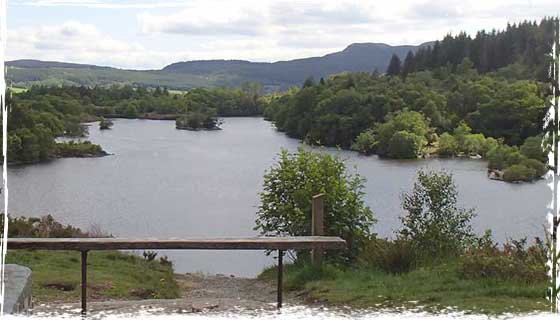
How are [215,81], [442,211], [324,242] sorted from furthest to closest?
[215,81] < [442,211] < [324,242]

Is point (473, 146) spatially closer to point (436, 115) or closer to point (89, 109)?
point (436, 115)

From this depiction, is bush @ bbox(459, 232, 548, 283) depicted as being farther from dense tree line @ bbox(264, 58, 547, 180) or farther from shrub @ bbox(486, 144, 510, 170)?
shrub @ bbox(486, 144, 510, 170)

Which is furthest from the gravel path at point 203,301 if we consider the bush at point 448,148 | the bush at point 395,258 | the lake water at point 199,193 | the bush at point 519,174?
the bush at point 448,148

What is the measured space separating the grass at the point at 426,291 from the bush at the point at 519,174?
1634 inches

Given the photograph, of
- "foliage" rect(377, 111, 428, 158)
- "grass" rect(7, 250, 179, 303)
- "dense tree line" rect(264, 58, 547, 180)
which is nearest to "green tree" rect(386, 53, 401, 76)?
"dense tree line" rect(264, 58, 547, 180)

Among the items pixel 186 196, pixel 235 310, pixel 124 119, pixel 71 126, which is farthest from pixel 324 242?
pixel 124 119

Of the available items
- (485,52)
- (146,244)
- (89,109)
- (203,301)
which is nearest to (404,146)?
(89,109)

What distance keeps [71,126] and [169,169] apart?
1005 inches

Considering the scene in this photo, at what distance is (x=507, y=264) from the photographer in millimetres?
5957

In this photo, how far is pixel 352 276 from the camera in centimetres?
755

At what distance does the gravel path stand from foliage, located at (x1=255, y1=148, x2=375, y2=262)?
1240 mm

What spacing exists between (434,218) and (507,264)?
469cm

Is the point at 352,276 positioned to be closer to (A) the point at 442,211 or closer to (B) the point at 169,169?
(A) the point at 442,211

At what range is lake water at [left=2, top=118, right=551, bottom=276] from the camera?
26161 mm
